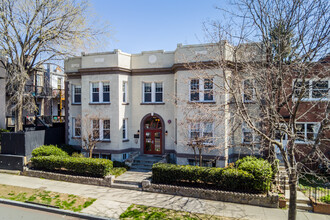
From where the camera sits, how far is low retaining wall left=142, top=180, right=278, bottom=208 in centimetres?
1109

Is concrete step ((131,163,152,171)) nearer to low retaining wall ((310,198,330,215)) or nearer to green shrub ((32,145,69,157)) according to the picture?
green shrub ((32,145,69,157))

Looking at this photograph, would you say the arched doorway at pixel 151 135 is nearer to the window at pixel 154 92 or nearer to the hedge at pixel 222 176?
the window at pixel 154 92

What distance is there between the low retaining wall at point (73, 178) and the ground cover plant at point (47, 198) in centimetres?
187

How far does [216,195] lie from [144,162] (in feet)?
22.4

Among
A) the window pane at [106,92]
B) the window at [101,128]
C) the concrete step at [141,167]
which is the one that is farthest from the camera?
the window pane at [106,92]

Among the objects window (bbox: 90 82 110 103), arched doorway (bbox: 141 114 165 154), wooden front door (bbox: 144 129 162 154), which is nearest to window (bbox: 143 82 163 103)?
arched doorway (bbox: 141 114 165 154)

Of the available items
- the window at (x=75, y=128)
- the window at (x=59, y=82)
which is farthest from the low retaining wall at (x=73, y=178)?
the window at (x=59, y=82)

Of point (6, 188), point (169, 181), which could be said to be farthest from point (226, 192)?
point (6, 188)

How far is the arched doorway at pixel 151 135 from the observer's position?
18578 millimetres

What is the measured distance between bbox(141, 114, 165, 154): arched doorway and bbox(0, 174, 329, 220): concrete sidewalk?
224 inches

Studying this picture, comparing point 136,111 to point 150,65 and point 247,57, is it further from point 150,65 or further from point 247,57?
point 247,57

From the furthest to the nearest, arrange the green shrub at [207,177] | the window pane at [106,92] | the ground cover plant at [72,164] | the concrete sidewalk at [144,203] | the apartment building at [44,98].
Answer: the apartment building at [44,98]
the window pane at [106,92]
the ground cover plant at [72,164]
the green shrub at [207,177]
the concrete sidewalk at [144,203]

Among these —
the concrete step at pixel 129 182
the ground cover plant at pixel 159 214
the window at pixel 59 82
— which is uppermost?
the window at pixel 59 82

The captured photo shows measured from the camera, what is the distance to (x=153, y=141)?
735 inches
